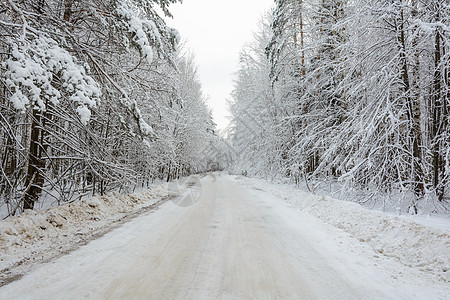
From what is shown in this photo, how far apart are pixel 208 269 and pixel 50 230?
11.2 feet

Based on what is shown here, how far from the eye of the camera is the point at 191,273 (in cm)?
334

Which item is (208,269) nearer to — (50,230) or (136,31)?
(50,230)

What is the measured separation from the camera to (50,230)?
15.9ft

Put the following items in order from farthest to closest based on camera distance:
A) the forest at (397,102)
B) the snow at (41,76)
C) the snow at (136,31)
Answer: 1. the forest at (397,102)
2. the snow at (136,31)
3. the snow at (41,76)

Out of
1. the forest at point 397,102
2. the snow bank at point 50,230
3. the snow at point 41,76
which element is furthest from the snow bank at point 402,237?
the snow at point 41,76

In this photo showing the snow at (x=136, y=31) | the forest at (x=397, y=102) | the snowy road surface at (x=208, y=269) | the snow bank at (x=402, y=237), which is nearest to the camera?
the snowy road surface at (x=208, y=269)

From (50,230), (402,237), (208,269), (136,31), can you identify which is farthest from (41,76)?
(402,237)

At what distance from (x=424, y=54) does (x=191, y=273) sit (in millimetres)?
9796

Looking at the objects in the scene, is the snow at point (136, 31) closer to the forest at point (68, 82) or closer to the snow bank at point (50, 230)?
the forest at point (68, 82)

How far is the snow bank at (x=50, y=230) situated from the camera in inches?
150

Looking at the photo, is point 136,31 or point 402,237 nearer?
point 402,237

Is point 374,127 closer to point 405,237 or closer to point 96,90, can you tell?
point 405,237

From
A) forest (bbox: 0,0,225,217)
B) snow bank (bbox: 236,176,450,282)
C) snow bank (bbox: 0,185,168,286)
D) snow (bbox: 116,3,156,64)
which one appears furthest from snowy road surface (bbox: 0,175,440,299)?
snow (bbox: 116,3,156,64)

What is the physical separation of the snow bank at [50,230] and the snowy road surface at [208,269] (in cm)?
40
